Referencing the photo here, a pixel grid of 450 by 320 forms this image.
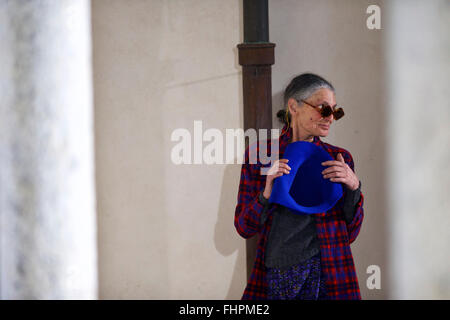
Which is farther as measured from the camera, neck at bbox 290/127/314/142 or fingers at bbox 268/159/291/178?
neck at bbox 290/127/314/142

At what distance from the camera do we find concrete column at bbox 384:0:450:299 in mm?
2732

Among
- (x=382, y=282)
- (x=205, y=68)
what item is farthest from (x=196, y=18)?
(x=382, y=282)

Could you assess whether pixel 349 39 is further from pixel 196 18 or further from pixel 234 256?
pixel 234 256

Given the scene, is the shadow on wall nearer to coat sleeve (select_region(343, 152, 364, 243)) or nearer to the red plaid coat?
the red plaid coat

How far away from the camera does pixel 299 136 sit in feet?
6.68

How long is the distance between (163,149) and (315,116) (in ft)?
3.65

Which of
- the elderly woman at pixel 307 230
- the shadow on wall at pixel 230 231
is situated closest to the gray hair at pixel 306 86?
the elderly woman at pixel 307 230

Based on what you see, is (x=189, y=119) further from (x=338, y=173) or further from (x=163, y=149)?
(x=338, y=173)

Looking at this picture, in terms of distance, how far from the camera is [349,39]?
2.73 m

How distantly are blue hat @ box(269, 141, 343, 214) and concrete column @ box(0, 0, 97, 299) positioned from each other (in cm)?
77

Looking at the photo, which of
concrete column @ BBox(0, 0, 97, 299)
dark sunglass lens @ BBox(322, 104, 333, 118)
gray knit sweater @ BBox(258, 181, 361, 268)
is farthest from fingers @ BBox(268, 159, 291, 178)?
concrete column @ BBox(0, 0, 97, 299)

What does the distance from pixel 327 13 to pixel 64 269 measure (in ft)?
6.73
